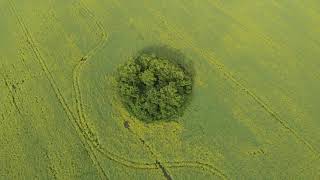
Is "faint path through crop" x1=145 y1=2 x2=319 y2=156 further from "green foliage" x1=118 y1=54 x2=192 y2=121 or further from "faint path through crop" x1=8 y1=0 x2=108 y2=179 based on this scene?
"faint path through crop" x1=8 y1=0 x2=108 y2=179

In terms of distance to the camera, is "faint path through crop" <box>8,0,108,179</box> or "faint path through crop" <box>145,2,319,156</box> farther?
"faint path through crop" <box>145,2,319,156</box>

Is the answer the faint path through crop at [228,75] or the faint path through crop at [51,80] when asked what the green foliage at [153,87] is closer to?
the faint path through crop at [228,75]

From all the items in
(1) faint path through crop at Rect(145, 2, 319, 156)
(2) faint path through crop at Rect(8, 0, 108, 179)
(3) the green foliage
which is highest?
(1) faint path through crop at Rect(145, 2, 319, 156)

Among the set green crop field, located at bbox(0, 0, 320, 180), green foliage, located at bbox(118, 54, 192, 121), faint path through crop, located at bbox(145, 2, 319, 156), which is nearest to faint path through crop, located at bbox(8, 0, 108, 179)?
green crop field, located at bbox(0, 0, 320, 180)

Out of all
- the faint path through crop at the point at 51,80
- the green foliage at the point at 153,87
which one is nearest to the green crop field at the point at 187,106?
the faint path through crop at the point at 51,80

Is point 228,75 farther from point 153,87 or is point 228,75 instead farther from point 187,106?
point 153,87

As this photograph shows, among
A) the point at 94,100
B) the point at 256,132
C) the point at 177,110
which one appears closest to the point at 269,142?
the point at 256,132

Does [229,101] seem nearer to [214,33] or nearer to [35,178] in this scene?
[214,33]
